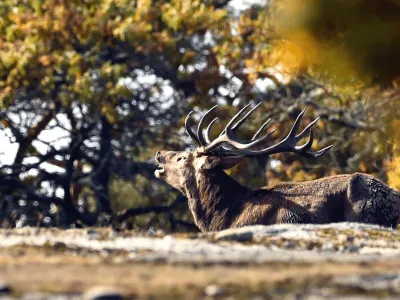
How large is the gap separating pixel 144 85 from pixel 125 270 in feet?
66.6

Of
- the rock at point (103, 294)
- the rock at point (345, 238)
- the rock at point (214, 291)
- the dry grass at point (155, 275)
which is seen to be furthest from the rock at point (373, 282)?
the rock at point (345, 238)

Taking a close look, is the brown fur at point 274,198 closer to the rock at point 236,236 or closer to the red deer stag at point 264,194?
the red deer stag at point 264,194

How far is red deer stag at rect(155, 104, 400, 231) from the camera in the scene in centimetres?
1521

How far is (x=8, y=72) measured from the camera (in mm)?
27125

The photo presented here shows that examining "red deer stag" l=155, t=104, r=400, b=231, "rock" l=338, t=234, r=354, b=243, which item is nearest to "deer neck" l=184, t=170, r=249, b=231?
"red deer stag" l=155, t=104, r=400, b=231

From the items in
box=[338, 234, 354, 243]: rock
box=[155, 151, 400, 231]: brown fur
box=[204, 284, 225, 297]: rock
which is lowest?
box=[204, 284, 225, 297]: rock

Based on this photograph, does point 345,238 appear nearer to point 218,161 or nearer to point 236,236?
point 236,236

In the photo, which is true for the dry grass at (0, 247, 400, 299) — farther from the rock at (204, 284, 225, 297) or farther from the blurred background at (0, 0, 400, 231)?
the blurred background at (0, 0, 400, 231)

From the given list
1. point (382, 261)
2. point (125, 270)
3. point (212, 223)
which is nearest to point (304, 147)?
point (212, 223)

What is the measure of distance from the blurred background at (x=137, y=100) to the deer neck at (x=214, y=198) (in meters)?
8.09

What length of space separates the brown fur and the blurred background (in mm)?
8105

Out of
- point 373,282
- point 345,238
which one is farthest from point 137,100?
point 373,282

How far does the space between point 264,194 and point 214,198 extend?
3.32 feet

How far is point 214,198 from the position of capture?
16.9 metres
